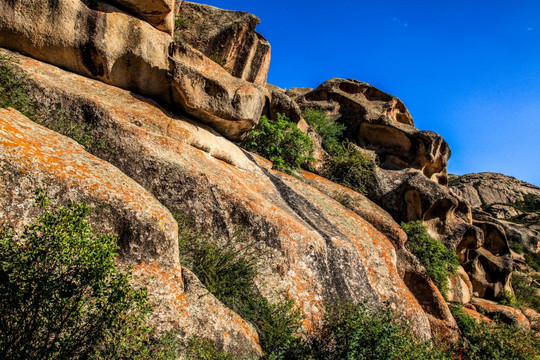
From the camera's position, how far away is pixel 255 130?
14.1 m

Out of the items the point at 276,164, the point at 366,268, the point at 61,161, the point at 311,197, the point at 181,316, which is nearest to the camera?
the point at 181,316

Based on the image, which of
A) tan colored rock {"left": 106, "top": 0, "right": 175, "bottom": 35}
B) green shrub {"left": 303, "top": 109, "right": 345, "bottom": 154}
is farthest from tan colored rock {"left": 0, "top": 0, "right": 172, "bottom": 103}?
green shrub {"left": 303, "top": 109, "right": 345, "bottom": 154}

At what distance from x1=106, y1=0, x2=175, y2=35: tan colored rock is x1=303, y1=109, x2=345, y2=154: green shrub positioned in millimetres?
9816

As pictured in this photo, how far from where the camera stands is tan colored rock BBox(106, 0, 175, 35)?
35.7 feet

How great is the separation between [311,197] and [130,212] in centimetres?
761

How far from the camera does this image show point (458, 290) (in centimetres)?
1720

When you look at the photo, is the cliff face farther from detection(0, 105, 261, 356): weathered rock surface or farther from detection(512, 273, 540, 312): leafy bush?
detection(512, 273, 540, 312): leafy bush

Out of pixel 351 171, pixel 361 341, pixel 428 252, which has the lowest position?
pixel 361 341

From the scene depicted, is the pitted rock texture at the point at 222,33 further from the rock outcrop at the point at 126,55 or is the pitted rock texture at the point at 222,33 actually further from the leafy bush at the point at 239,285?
the leafy bush at the point at 239,285

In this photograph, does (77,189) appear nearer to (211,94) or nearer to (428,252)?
(211,94)

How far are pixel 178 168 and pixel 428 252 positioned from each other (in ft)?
41.2

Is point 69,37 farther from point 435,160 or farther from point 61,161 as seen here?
point 435,160

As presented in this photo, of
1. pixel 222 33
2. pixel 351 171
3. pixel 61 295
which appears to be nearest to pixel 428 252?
pixel 351 171

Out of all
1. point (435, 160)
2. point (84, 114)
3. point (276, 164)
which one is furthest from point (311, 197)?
point (435, 160)
